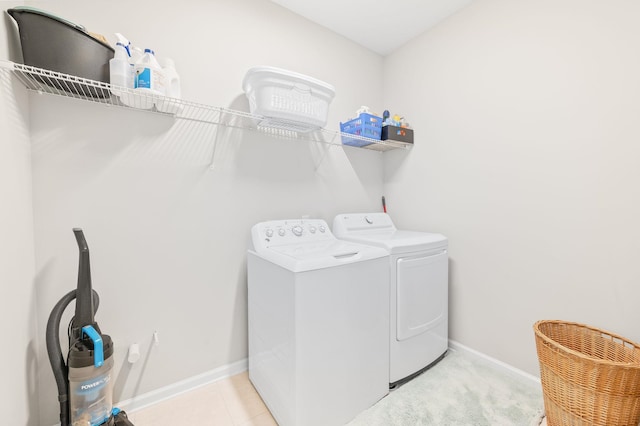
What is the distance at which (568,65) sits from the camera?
1.46 m

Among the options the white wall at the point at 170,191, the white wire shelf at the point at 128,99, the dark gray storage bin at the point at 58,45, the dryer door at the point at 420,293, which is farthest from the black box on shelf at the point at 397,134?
the dark gray storage bin at the point at 58,45

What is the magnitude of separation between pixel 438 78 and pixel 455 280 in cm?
163

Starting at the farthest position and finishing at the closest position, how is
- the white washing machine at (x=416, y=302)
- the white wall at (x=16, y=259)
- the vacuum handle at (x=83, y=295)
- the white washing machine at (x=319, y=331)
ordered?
1. the white washing machine at (x=416, y=302)
2. the white washing machine at (x=319, y=331)
3. the vacuum handle at (x=83, y=295)
4. the white wall at (x=16, y=259)

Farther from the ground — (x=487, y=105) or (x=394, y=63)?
(x=394, y=63)

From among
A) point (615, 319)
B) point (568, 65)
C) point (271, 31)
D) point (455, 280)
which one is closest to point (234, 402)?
point (455, 280)

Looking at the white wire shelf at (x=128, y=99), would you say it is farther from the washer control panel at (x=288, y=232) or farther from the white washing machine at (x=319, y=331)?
the white washing machine at (x=319, y=331)

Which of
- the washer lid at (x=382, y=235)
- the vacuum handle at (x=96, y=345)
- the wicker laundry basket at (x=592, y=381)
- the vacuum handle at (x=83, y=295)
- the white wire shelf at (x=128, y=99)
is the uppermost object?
the white wire shelf at (x=128, y=99)

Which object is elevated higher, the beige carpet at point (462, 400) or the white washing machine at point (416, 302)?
the white washing machine at point (416, 302)

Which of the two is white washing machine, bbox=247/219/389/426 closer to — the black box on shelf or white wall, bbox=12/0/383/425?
white wall, bbox=12/0/383/425

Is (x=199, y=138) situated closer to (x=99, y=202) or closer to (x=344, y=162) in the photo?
(x=99, y=202)

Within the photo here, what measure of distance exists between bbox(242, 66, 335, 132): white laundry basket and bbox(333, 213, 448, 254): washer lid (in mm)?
804

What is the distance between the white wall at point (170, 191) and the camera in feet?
4.14

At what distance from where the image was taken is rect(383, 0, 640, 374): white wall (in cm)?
132

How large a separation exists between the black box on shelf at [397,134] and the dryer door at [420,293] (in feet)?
3.21
